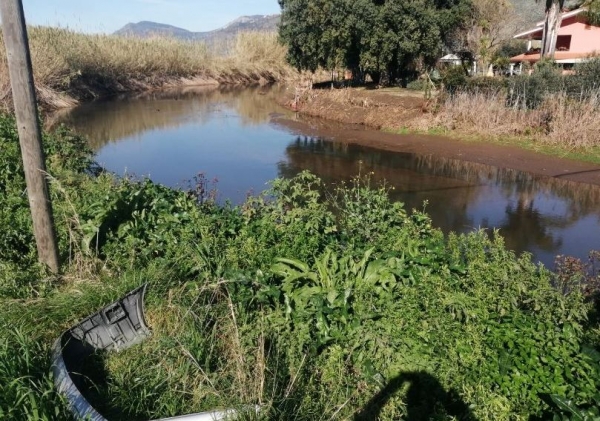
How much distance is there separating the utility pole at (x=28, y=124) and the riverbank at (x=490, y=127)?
41.8 ft

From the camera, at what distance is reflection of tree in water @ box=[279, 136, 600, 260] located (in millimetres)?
9758

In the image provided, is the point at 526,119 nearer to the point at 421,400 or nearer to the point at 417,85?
the point at 417,85

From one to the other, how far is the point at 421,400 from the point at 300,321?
A: 107 centimetres

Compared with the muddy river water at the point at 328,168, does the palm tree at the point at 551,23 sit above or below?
above

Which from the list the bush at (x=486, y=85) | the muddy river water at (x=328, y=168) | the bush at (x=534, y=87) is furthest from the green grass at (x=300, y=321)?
the bush at (x=486, y=85)

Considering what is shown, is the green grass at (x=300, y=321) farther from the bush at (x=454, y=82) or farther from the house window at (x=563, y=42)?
the house window at (x=563, y=42)

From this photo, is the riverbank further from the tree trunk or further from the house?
the house

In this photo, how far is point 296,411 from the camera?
10.9 feet

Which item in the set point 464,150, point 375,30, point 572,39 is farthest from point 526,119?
point 572,39

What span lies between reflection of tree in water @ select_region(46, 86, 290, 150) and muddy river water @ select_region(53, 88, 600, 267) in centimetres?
8

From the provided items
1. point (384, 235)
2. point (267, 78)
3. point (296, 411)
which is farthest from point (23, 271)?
point (267, 78)

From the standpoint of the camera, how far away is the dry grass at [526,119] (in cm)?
1495

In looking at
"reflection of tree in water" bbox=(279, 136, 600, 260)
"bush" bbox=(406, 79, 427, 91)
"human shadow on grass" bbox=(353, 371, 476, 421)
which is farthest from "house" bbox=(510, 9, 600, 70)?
"human shadow on grass" bbox=(353, 371, 476, 421)

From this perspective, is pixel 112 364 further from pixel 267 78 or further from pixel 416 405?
pixel 267 78
